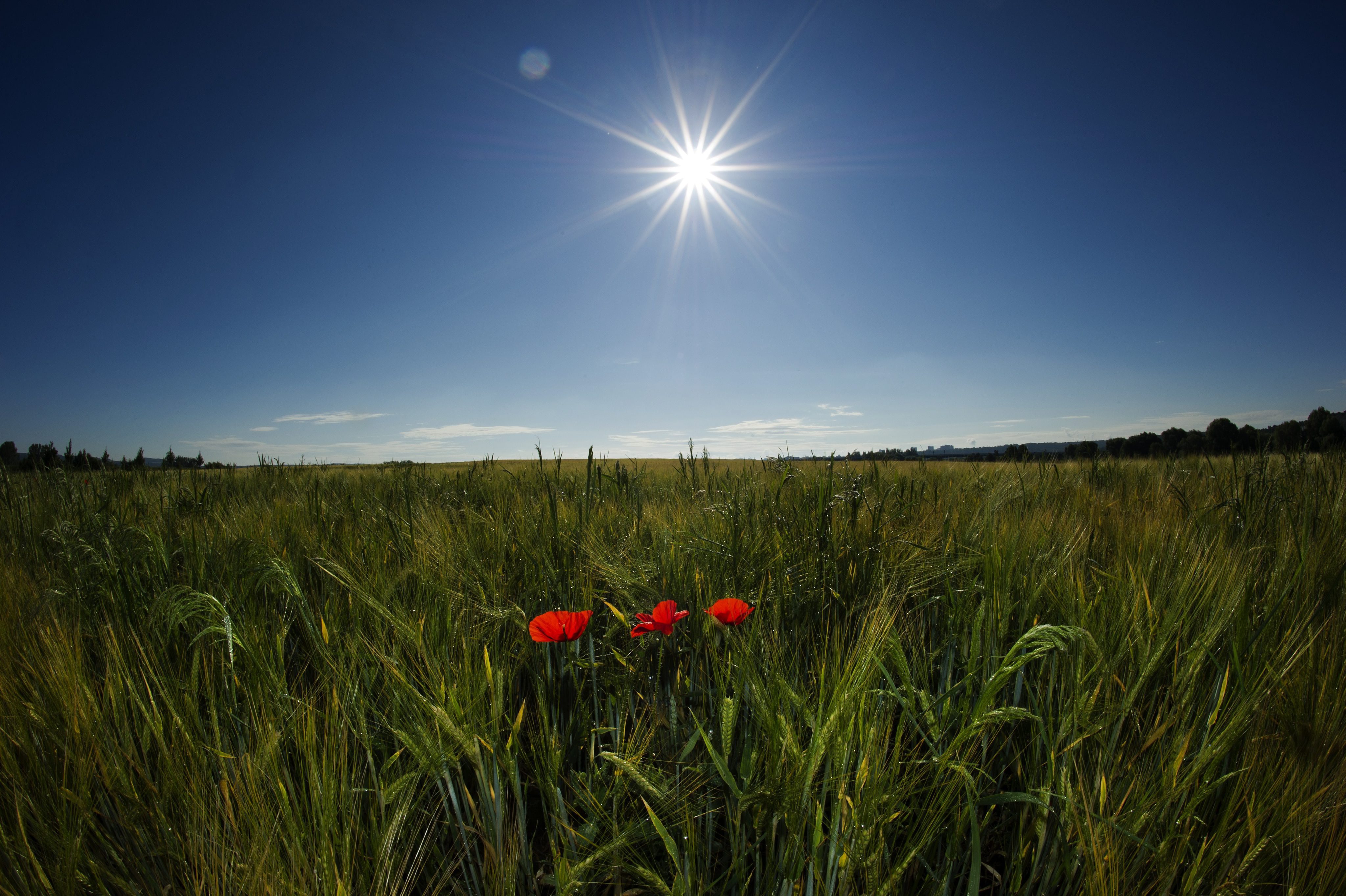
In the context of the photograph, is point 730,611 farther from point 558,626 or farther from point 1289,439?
point 1289,439

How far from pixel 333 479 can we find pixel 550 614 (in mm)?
4367

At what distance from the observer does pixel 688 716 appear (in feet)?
3.24

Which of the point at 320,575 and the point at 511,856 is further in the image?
the point at 320,575

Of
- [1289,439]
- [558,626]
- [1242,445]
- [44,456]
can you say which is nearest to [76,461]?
[44,456]

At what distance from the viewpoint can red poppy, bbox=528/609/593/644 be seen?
0.95 meters

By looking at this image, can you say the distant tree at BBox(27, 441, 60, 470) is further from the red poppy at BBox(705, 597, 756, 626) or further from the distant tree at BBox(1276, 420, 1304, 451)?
the distant tree at BBox(1276, 420, 1304, 451)

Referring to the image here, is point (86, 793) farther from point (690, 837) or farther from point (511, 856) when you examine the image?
point (690, 837)

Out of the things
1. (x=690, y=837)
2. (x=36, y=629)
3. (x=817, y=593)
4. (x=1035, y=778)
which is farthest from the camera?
(x=817, y=593)

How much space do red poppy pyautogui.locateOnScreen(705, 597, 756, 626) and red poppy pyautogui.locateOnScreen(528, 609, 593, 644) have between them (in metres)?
0.26

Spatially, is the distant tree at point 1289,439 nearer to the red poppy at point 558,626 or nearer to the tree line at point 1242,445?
the tree line at point 1242,445

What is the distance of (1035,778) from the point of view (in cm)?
75

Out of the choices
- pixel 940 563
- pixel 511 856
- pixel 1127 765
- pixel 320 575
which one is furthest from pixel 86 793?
pixel 940 563

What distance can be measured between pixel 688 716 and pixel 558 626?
32cm

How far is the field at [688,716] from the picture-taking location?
621 millimetres
